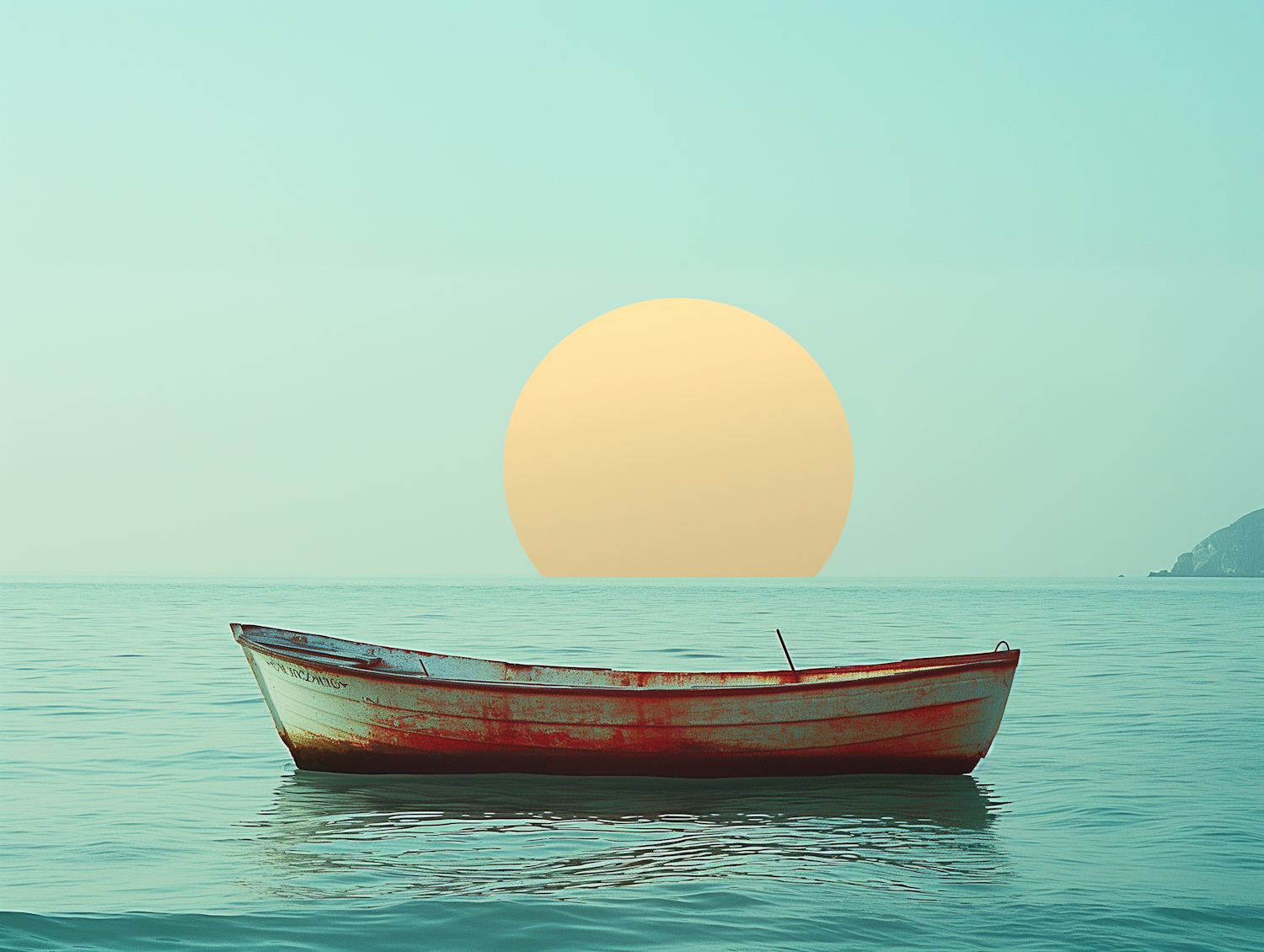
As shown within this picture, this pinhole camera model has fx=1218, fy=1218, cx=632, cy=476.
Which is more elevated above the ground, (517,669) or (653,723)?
(517,669)

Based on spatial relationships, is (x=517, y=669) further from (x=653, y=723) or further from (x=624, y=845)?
(x=624, y=845)

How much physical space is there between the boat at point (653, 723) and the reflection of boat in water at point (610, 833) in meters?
0.24

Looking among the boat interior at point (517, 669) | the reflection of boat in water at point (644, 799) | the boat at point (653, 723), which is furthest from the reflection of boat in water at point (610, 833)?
the boat interior at point (517, 669)

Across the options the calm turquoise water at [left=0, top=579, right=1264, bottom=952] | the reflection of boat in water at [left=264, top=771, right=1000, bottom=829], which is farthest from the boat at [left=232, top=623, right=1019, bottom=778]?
the calm turquoise water at [left=0, top=579, right=1264, bottom=952]

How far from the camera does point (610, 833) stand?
38.0 feet

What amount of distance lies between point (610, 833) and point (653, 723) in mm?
2073

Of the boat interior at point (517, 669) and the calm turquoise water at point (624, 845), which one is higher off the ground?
the boat interior at point (517, 669)

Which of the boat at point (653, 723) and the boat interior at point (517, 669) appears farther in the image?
the boat interior at point (517, 669)

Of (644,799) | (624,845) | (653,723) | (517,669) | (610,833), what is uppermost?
(517,669)

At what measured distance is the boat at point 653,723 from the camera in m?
13.5

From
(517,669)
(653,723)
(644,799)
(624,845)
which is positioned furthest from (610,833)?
(517,669)

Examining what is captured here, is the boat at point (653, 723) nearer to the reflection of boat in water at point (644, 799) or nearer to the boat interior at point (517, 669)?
the reflection of boat in water at point (644, 799)

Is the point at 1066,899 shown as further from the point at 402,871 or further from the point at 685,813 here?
the point at 402,871

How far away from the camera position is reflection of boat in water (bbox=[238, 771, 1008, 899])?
395 inches
